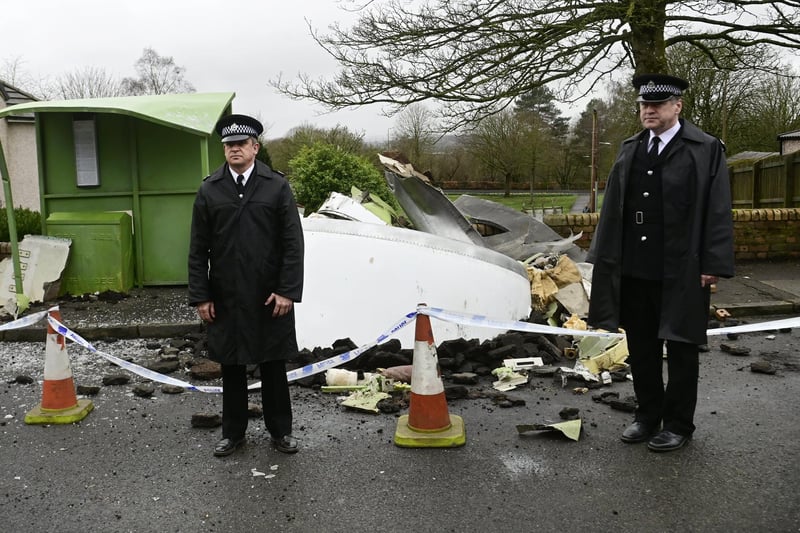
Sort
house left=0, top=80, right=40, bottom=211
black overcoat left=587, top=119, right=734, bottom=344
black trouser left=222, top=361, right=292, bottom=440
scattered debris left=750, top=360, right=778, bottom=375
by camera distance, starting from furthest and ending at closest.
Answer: house left=0, top=80, right=40, bottom=211 < scattered debris left=750, top=360, right=778, bottom=375 < black trouser left=222, top=361, right=292, bottom=440 < black overcoat left=587, top=119, right=734, bottom=344

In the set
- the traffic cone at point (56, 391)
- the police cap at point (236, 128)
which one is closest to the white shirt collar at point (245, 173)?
the police cap at point (236, 128)

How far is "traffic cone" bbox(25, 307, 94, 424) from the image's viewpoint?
454 centimetres

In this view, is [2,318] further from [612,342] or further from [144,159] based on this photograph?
[612,342]

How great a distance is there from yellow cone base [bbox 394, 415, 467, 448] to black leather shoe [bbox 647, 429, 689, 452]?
105 centimetres

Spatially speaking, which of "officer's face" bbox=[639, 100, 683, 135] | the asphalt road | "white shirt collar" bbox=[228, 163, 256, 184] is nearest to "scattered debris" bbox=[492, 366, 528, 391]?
the asphalt road

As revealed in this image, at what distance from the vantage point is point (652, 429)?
13.4ft

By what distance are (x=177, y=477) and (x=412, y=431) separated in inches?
52.4

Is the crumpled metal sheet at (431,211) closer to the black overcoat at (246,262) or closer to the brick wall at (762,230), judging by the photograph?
the black overcoat at (246,262)

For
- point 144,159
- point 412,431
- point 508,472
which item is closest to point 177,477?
point 412,431

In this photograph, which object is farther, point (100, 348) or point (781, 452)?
point (100, 348)

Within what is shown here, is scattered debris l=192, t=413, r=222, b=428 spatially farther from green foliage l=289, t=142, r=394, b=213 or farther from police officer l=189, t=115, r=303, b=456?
green foliage l=289, t=142, r=394, b=213

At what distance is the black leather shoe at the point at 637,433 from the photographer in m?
4.00

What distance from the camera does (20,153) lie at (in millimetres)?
19172

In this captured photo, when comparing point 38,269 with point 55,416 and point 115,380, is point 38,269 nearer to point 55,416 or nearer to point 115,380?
point 115,380
